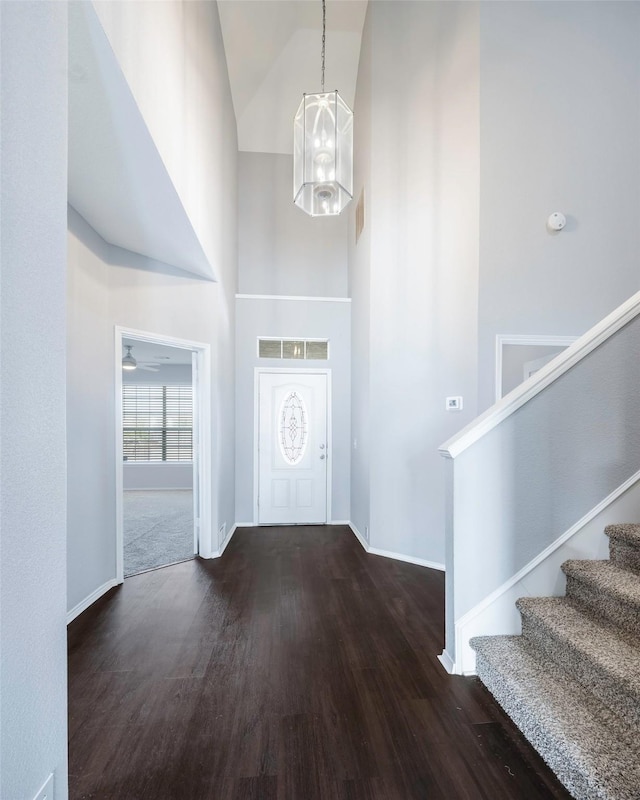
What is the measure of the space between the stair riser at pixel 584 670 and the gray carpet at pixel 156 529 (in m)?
3.02

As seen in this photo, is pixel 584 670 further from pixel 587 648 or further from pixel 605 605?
pixel 605 605

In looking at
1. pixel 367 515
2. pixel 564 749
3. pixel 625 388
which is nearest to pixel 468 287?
pixel 625 388

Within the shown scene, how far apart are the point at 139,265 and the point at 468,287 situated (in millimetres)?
2726

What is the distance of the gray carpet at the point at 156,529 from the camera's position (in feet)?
12.6

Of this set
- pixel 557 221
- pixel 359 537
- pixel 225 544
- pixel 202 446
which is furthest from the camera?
pixel 359 537

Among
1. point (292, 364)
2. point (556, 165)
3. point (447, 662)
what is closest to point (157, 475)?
point (292, 364)

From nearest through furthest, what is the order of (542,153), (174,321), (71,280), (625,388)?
(625,388)
(71,280)
(542,153)
(174,321)

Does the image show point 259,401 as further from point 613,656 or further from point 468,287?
point 613,656

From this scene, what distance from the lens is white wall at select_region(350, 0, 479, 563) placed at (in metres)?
3.34

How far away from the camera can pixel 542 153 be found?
323 cm

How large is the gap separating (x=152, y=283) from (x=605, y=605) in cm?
366

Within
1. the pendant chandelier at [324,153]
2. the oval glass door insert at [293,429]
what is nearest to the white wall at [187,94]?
the pendant chandelier at [324,153]

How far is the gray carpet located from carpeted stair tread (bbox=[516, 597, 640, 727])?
3.03 metres

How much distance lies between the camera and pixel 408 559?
3648 millimetres
